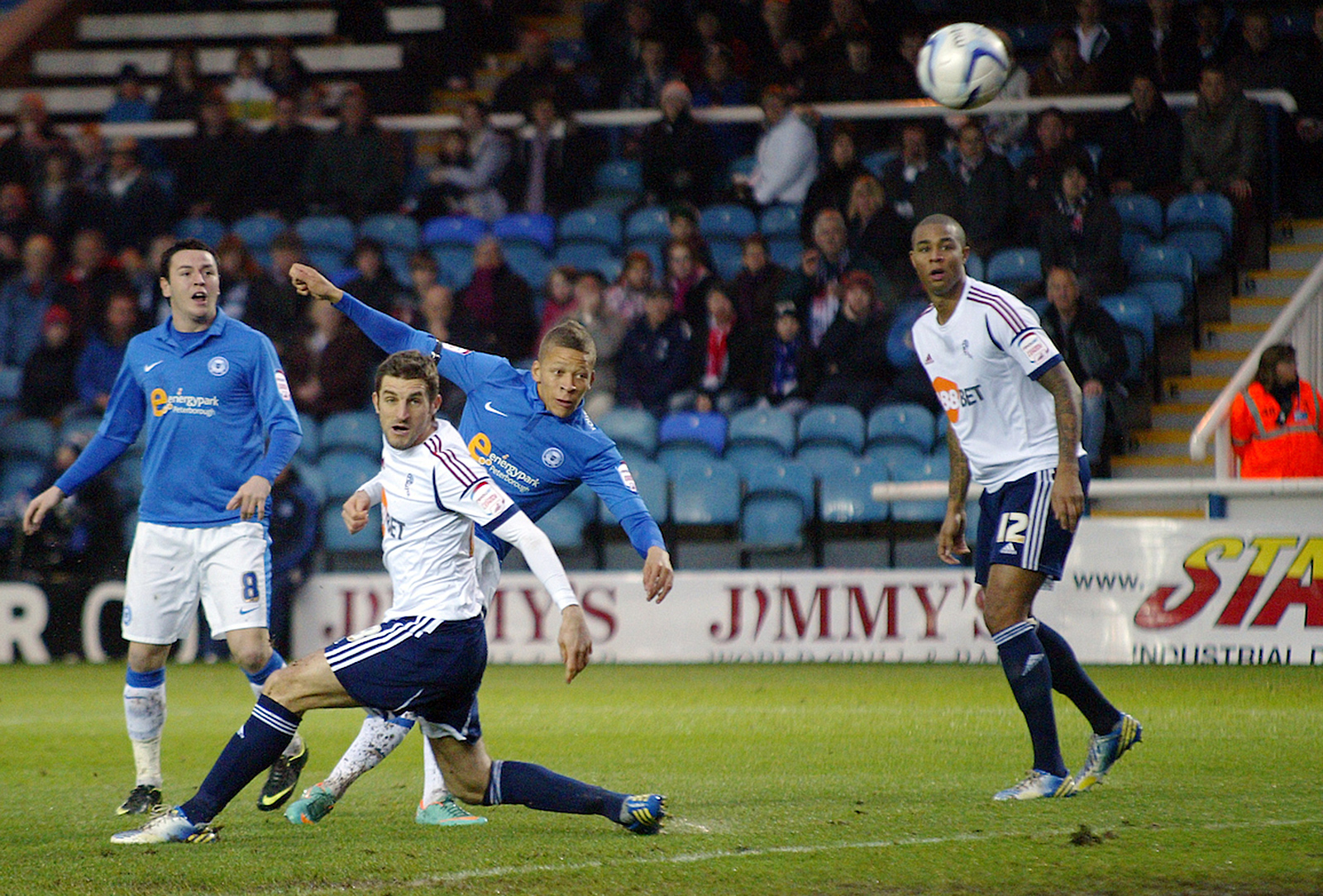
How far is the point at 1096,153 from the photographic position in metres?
13.1

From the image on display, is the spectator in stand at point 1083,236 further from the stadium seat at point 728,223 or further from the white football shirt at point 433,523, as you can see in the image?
the white football shirt at point 433,523

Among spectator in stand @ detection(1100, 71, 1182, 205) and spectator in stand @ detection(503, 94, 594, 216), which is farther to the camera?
spectator in stand @ detection(503, 94, 594, 216)

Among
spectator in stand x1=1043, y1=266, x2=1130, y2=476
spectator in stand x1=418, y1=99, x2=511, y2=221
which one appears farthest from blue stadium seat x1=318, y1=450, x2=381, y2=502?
spectator in stand x1=1043, y1=266, x2=1130, y2=476

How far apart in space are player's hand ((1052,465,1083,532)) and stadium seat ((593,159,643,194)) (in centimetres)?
966

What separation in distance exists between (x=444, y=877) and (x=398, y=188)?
11.5 meters

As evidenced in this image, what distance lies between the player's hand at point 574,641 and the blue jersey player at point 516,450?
715mm

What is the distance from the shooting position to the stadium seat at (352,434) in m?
12.6

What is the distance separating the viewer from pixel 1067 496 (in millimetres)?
5484

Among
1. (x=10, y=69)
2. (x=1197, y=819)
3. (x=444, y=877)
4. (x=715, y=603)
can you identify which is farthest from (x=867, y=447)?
(x=10, y=69)

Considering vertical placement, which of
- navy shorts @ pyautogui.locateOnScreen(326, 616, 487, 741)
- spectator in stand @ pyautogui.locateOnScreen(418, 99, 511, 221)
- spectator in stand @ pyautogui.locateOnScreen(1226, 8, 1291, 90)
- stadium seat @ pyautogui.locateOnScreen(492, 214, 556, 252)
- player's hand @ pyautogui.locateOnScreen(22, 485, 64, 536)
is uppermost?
spectator in stand @ pyautogui.locateOnScreen(1226, 8, 1291, 90)

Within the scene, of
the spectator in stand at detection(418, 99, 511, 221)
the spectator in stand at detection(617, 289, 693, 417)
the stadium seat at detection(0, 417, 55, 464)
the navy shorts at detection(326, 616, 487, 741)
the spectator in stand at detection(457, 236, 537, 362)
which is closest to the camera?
the navy shorts at detection(326, 616, 487, 741)

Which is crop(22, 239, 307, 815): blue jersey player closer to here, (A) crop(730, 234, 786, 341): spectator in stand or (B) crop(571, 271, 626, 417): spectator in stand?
(B) crop(571, 271, 626, 417): spectator in stand

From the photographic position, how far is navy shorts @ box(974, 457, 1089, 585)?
18.6 ft

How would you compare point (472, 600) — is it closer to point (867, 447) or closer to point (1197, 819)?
point (1197, 819)
